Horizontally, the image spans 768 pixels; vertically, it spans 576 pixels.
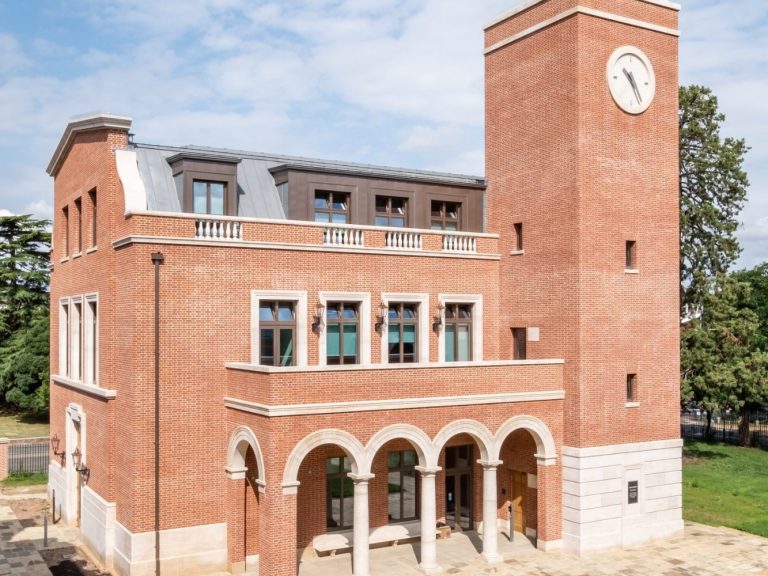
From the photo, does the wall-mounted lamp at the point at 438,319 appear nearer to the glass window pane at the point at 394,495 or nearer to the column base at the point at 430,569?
the glass window pane at the point at 394,495

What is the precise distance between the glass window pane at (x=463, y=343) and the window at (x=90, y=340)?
11.6 meters

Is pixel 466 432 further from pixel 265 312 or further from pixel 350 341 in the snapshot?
pixel 265 312

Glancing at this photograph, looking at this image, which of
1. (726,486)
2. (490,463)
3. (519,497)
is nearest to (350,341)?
(490,463)

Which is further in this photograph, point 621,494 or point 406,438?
point 621,494

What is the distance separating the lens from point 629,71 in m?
23.8

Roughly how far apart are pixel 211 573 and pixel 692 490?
20.0 meters

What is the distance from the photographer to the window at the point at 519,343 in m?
25.1

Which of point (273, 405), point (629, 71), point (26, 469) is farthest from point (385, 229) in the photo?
point (26, 469)

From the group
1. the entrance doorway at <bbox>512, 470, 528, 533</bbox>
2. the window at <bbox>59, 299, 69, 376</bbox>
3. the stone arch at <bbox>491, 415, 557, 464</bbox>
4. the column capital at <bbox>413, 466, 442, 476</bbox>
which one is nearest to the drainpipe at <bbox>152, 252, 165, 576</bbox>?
the column capital at <bbox>413, 466, 442, 476</bbox>

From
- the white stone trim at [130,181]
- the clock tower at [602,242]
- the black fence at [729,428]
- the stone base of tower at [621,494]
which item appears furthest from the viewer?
the black fence at [729,428]

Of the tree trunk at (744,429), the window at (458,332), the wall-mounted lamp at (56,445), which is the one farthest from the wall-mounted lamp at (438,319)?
the tree trunk at (744,429)

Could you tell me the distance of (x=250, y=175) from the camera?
2506 cm

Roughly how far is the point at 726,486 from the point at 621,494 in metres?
11.3

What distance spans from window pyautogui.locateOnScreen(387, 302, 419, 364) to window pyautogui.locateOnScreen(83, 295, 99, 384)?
365 inches
